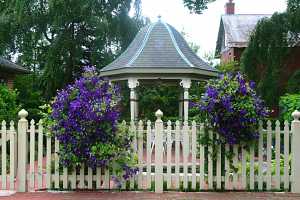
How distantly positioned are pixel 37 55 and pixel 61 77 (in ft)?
9.09

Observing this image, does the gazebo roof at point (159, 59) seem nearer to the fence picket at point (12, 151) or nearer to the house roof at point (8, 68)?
the fence picket at point (12, 151)

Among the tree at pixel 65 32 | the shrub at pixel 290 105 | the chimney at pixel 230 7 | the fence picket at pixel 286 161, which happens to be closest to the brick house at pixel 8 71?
the tree at pixel 65 32

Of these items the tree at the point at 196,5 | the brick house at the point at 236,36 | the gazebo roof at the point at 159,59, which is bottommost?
the gazebo roof at the point at 159,59

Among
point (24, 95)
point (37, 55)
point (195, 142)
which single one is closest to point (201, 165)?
point (195, 142)

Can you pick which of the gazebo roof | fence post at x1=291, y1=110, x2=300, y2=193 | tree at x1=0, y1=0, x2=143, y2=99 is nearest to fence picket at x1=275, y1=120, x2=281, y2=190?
fence post at x1=291, y1=110, x2=300, y2=193

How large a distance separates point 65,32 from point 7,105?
9368 millimetres

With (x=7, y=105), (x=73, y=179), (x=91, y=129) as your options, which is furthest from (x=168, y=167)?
(x=7, y=105)

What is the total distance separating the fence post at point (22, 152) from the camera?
28.9ft

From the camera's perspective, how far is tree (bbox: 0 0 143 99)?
23.8m

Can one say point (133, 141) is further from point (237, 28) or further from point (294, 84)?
point (237, 28)

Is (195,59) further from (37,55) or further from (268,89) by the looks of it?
(37,55)

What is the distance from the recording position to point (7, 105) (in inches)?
631

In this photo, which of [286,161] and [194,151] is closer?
[286,161]

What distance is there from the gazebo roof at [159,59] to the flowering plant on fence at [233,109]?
5.84 m
